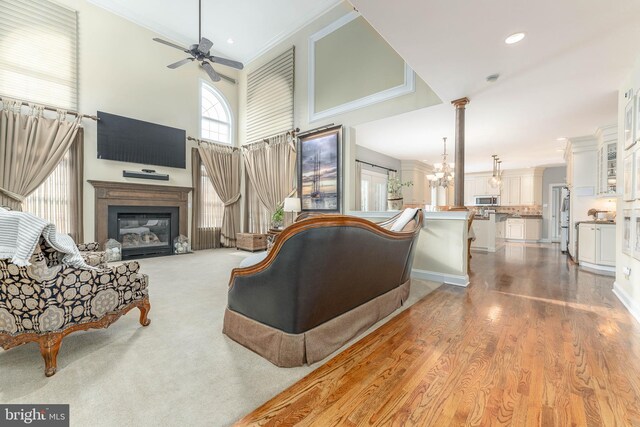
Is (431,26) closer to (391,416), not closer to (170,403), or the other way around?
(391,416)

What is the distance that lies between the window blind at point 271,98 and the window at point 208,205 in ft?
5.07

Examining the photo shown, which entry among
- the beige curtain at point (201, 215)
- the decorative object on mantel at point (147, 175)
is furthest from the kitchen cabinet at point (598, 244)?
the decorative object on mantel at point (147, 175)

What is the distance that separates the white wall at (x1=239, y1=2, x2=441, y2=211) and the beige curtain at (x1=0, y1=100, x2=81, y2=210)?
14.2 ft

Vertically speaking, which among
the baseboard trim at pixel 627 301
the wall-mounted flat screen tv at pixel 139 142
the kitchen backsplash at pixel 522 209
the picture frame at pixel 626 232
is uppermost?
the wall-mounted flat screen tv at pixel 139 142

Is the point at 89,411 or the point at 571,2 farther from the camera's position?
the point at 571,2

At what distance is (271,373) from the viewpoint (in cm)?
155

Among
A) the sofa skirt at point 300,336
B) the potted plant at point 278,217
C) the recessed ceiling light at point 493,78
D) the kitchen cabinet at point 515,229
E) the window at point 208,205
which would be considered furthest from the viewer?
the kitchen cabinet at point 515,229

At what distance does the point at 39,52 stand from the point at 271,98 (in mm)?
4157

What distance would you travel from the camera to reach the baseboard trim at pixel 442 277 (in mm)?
3457

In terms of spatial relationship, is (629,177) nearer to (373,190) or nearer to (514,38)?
(514,38)

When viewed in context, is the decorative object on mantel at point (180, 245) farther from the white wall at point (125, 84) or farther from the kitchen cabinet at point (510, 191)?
the kitchen cabinet at point (510, 191)

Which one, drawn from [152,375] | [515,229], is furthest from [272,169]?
[515,229]

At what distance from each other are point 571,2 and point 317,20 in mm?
4922

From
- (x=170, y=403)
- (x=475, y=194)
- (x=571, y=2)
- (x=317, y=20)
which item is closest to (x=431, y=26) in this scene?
(x=571, y=2)
